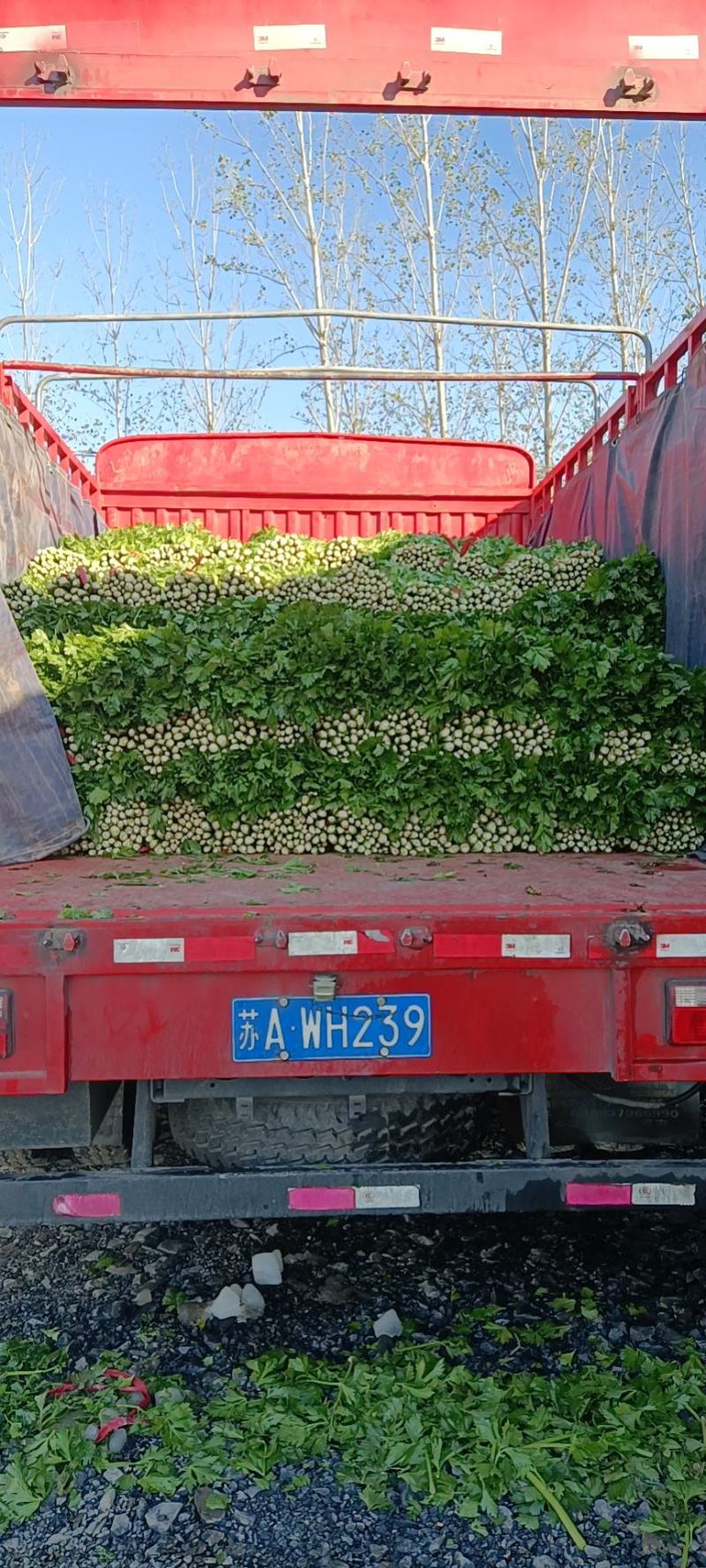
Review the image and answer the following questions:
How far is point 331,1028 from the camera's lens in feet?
7.18

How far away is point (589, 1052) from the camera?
87.5 inches

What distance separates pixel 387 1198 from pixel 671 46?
3899 millimetres

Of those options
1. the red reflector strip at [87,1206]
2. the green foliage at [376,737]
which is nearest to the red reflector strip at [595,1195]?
the red reflector strip at [87,1206]

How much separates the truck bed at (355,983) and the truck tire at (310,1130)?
28cm

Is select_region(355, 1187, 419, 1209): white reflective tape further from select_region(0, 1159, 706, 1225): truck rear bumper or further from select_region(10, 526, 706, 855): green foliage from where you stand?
select_region(10, 526, 706, 855): green foliage

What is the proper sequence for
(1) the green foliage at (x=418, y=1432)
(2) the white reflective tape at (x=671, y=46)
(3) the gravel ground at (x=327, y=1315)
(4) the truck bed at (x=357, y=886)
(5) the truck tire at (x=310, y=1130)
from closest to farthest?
(3) the gravel ground at (x=327, y=1315), (1) the green foliage at (x=418, y=1432), (4) the truck bed at (x=357, y=886), (5) the truck tire at (x=310, y=1130), (2) the white reflective tape at (x=671, y=46)

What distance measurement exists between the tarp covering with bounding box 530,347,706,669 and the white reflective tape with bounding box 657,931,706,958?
1.58 meters

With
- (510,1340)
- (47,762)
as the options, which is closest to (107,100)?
(47,762)

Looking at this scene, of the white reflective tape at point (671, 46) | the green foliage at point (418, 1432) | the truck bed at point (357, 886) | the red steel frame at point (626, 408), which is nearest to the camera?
the green foliage at point (418, 1432)

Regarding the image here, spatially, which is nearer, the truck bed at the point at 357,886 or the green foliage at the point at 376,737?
the truck bed at the point at 357,886

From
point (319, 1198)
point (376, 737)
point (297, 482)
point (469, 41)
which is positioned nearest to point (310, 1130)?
point (319, 1198)

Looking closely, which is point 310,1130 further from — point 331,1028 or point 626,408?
point 626,408

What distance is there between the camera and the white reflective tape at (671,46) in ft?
11.0

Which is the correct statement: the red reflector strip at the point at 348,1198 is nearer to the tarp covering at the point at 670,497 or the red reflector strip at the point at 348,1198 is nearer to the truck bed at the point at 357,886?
the truck bed at the point at 357,886
